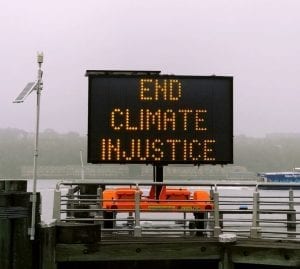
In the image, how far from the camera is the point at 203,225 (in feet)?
42.7

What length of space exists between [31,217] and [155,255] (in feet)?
6.83

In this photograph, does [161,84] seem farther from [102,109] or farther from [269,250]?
[269,250]

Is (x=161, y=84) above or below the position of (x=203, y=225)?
above

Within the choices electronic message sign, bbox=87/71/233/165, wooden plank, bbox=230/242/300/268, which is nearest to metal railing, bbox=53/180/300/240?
electronic message sign, bbox=87/71/233/165

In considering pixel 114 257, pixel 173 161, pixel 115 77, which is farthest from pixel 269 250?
pixel 115 77

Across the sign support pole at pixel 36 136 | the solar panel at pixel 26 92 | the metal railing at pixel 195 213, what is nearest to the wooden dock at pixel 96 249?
the sign support pole at pixel 36 136

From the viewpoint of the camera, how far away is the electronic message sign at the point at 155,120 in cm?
1192

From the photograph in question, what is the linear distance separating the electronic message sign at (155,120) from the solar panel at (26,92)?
2592mm

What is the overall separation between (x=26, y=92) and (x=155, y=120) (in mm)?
3491

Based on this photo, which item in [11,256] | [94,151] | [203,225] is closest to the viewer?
[11,256]

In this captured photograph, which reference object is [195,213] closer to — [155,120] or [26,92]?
[155,120]

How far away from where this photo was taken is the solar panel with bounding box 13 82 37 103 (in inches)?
357

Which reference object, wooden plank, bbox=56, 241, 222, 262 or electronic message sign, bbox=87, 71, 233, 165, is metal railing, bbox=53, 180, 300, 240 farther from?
electronic message sign, bbox=87, 71, 233, 165

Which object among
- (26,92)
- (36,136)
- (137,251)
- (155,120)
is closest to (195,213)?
(155,120)
